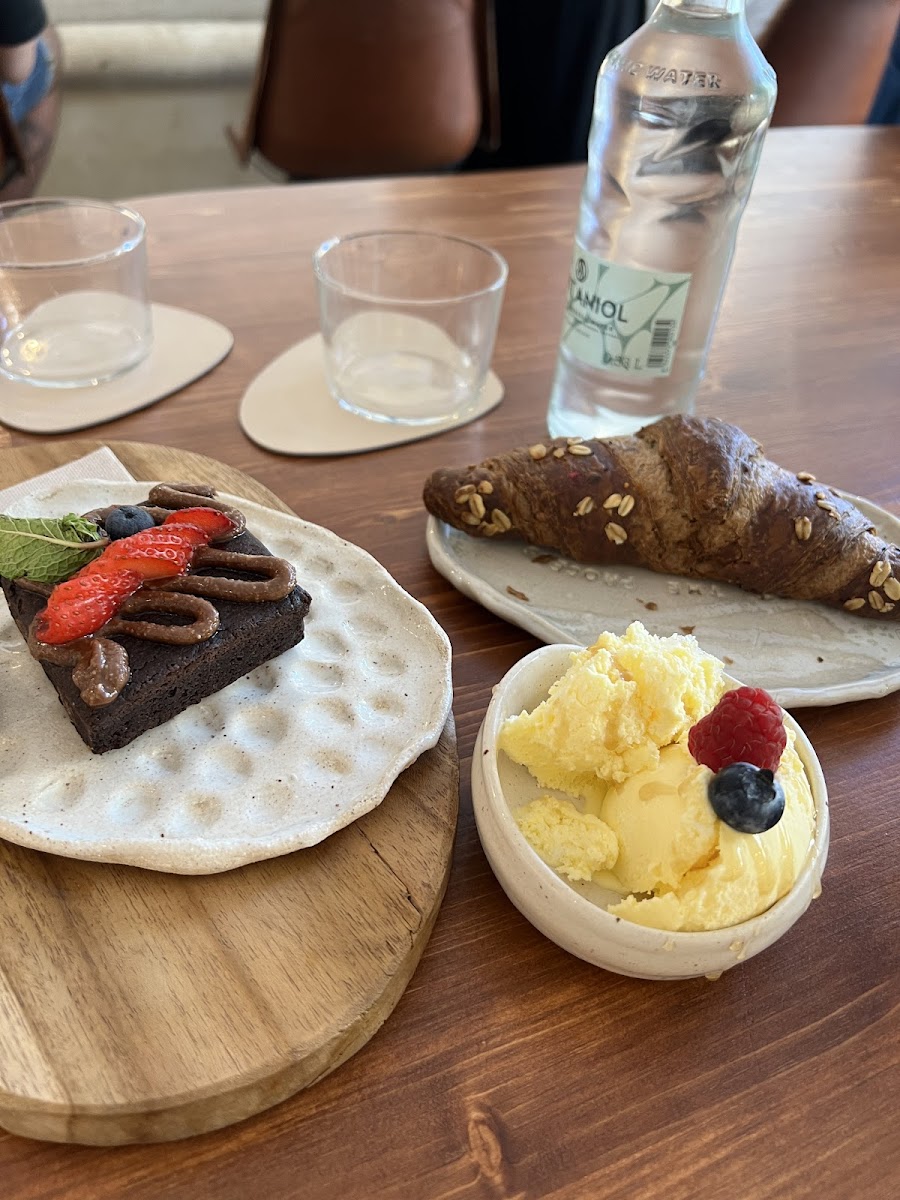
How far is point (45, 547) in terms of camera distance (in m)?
0.83

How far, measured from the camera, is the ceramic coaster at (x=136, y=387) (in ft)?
3.99

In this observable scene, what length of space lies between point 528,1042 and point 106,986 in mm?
284

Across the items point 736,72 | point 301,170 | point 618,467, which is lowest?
point 301,170

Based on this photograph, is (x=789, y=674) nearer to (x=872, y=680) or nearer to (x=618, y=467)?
(x=872, y=680)

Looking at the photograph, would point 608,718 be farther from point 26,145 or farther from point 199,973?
point 26,145

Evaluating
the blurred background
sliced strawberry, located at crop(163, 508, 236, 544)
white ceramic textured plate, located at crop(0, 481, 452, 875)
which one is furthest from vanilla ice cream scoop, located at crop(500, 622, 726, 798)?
the blurred background

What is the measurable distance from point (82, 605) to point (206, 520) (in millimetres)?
151

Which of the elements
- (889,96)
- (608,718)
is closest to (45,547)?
(608,718)

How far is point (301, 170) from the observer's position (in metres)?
2.46

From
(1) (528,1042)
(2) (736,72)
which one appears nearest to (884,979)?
(1) (528,1042)

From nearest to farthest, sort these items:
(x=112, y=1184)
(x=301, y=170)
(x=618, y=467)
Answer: (x=112, y=1184) < (x=618, y=467) < (x=301, y=170)

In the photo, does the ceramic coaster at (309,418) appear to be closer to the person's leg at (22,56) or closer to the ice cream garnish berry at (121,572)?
the ice cream garnish berry at (121,572)

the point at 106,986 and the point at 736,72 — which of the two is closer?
the point at 106,986

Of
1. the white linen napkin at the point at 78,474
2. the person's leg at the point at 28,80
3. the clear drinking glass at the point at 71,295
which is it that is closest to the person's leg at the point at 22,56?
the person's leg at the point at 28,80
